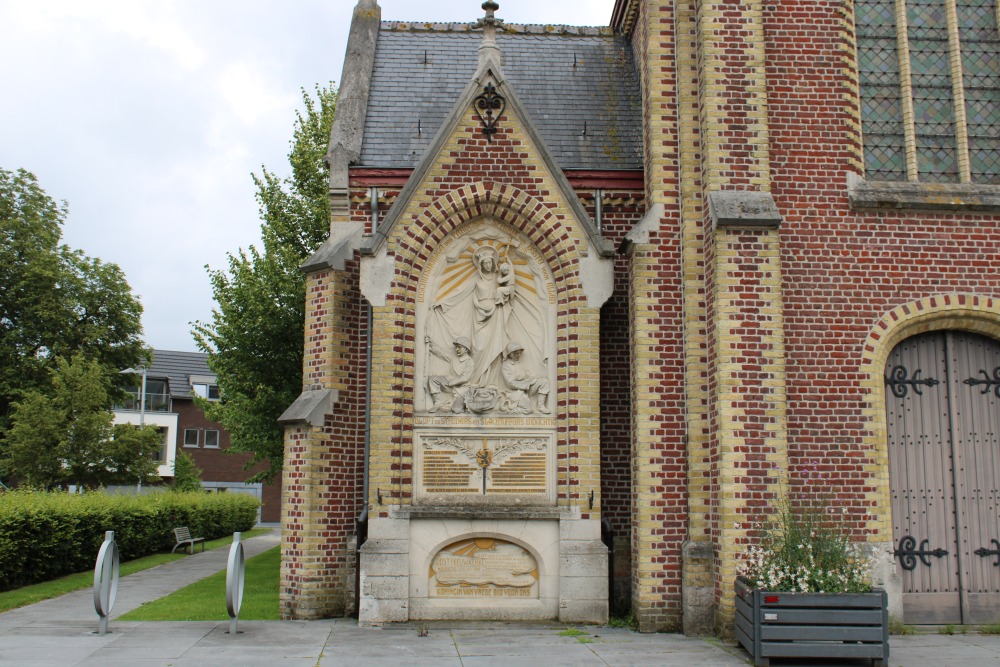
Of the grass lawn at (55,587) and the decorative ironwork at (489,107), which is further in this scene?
the grass lawn at (55,587)

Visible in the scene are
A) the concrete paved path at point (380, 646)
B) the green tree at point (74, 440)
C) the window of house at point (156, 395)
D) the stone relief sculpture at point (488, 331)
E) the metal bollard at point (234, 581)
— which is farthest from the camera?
the window of house at point (156, 395)

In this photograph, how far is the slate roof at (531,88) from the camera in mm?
12648

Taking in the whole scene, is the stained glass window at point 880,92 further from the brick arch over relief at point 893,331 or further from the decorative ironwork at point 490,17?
the decorative ironwork at point 490,17

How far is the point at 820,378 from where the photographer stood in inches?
400

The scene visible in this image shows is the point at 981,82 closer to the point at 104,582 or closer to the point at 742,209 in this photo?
the point at 742,209

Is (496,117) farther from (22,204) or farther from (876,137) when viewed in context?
(22,204)

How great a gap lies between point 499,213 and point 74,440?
56.8 feet

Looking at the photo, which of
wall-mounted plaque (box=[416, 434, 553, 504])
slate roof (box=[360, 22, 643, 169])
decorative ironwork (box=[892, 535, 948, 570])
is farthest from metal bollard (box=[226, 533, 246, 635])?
decorative ironwork (box=[892, 535, 948, 570])

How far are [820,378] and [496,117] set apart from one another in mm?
5016

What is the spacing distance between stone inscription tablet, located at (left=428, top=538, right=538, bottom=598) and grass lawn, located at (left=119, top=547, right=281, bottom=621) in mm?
2256

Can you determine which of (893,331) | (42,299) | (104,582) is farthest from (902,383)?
(42,299)

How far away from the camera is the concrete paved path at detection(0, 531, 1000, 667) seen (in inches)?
325

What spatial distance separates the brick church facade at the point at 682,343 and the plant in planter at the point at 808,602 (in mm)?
602

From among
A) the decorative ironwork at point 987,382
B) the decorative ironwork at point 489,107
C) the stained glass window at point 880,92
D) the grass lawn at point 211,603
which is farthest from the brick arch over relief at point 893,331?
the grass lawn at point 211,603
